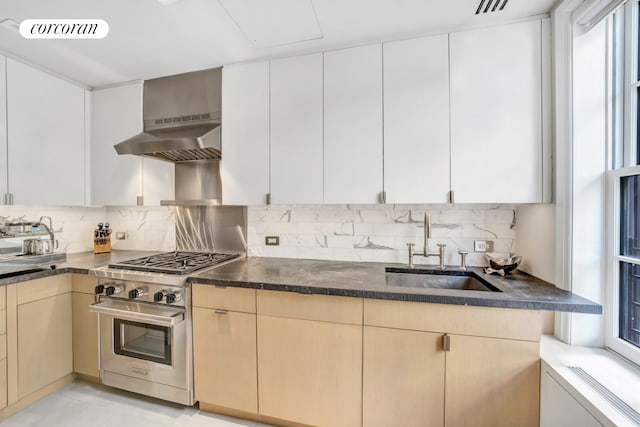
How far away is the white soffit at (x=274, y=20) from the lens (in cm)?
142

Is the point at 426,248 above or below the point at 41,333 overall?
above

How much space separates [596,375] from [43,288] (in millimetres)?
3183

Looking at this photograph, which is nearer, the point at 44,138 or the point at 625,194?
the point at 625,194

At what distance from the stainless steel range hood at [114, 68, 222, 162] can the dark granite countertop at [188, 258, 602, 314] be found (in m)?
0.97

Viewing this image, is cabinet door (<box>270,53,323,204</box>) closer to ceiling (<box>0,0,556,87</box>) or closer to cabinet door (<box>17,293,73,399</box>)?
ceiling (<box>0,0,556,87</box>)

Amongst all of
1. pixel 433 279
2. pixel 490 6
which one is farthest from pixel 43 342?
pixel 490 6

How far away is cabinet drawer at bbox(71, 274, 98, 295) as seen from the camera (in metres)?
1.94

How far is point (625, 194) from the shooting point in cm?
126

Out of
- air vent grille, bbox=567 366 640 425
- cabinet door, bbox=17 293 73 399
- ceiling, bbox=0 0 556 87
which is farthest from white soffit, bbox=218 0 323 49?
cabinet door, bbox=17 293 73 399

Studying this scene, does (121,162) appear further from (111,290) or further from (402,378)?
(402,378)

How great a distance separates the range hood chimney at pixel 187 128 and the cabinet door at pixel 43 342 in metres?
1.03

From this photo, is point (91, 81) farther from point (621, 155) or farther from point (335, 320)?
point (621, 155)

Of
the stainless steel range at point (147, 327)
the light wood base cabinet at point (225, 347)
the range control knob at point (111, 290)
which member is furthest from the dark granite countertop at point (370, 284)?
the range control knob at point (111, 290)

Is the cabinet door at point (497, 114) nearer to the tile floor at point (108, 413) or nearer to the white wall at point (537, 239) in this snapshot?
the white wall at point (537, 239)
